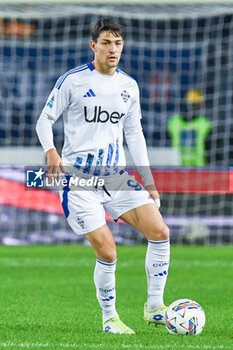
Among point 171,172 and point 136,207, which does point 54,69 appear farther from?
point 136,207

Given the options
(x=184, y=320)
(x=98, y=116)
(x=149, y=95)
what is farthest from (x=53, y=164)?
(x=149, y=95)

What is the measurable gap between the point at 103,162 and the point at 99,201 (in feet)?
0.92

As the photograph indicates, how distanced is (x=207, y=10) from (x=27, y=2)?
379cm

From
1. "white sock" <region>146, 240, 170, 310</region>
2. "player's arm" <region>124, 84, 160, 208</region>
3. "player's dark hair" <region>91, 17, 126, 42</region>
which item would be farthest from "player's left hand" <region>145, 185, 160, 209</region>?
"player's dark hair" <region>91, 17, 126, 42</region>

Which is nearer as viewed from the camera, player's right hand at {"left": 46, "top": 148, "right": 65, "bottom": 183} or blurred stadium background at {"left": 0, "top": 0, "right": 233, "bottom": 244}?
player's right hand at {"left": 46, "top": 148, "right": 65, "bottom": 183}

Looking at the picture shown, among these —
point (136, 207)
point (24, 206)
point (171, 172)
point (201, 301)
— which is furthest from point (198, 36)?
point (136, 207)

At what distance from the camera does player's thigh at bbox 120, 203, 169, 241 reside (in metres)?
6.01

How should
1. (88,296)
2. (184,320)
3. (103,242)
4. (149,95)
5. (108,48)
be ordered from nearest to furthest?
(184,320) → (103,242) → (108,48) → (88,296) → (149,95)

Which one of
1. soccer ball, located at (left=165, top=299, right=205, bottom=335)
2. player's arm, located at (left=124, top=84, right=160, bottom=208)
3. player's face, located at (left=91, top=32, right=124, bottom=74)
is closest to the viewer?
soccer ball, located at (left=165, top=299, right=205, bottom=335)

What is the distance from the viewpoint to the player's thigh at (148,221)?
601cm

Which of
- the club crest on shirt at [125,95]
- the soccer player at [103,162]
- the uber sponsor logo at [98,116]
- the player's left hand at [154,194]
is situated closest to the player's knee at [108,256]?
the soccer player at [103,162]

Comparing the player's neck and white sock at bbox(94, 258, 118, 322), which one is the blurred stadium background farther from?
white sock at bbox(94, 258, 118, 322)

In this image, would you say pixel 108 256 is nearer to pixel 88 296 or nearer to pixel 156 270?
pixel 156 270

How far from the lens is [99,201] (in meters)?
6.09
